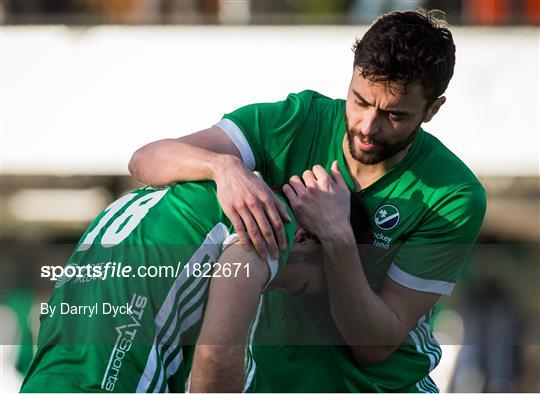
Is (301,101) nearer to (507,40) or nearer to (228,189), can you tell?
(228,189)

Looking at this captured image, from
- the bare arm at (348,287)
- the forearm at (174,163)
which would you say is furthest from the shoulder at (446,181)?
the forearm at (174,163)

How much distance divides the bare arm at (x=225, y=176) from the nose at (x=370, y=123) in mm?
331

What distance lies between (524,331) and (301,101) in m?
6.73

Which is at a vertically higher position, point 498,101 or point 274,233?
point 274,233

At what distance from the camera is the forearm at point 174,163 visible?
260cm

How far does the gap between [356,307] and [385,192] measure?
13.8 inches

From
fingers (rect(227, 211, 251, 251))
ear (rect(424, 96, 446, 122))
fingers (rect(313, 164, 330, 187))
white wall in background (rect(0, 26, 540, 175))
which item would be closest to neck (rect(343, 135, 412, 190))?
ear (rect(424, 96, 446, 122))

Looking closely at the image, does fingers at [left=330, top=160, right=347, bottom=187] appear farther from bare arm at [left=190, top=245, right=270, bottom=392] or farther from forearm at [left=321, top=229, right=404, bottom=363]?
bare arm at [left=190, top=245, right=270, bottom=392]

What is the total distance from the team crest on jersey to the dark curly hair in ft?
1.00

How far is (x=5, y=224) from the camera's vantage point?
35.4 feet

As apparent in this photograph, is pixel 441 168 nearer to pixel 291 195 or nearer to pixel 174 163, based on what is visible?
pixel 291 195

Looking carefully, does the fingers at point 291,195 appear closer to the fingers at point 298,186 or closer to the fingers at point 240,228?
the fingers at point 298,186

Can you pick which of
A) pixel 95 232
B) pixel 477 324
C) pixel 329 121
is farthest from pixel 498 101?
pixel 95 232

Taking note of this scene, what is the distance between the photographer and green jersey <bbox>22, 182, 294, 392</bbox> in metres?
2.44
